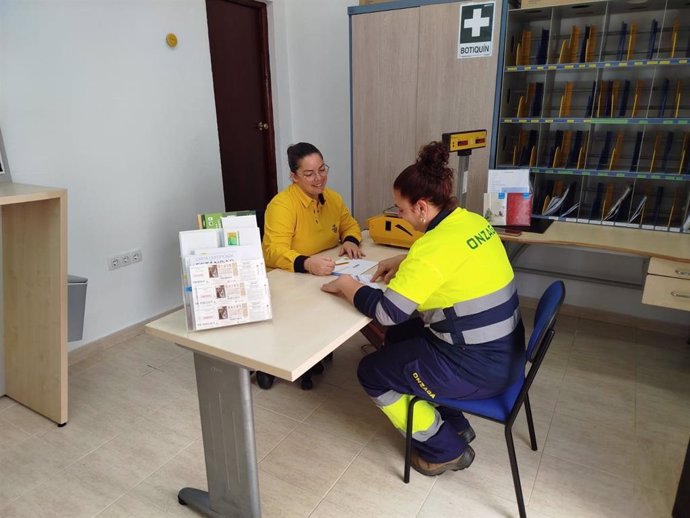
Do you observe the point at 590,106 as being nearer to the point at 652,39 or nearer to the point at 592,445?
the point at 652,39

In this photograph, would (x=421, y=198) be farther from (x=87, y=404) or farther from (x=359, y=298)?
(x=87, y=404)

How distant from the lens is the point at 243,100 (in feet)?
12.6

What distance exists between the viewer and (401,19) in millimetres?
2936

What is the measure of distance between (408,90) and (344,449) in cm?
219

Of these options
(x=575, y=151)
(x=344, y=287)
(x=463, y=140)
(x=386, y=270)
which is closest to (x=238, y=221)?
(x=344, y=287)

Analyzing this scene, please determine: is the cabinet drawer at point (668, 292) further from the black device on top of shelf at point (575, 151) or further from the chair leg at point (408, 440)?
the chair leg at point (408, 440)

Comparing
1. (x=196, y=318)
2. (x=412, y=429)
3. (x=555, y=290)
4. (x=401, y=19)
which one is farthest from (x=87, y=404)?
(x=401, y=19)

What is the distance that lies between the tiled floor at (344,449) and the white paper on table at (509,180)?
1009 millimetres

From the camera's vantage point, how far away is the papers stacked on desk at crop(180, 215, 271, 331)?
1347 mm

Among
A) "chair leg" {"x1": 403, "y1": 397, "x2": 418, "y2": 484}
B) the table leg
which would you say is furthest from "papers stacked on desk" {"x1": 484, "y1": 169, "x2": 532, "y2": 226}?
the table leg

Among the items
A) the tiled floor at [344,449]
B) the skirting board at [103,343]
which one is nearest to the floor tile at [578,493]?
the tiled floor at [344,449]

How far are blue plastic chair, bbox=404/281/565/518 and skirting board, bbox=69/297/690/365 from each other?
5.96 feet

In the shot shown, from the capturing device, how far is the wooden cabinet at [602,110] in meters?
2.56

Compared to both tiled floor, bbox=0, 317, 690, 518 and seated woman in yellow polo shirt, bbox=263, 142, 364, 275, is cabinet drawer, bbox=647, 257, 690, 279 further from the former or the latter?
seated woman in yellow polo shirt, bbox=263, 142, 364, 275
